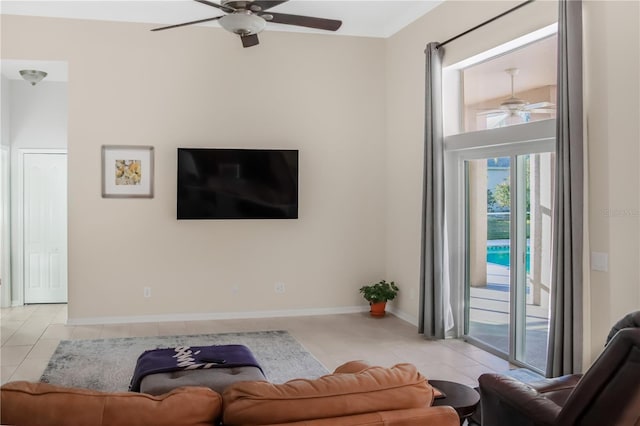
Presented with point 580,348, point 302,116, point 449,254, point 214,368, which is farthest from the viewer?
point 302,116

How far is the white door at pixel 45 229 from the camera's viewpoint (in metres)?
7.93

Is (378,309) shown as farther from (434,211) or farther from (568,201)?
(568,201)

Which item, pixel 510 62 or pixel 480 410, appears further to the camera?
pixel 510 62

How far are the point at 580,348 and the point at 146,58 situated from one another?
16.9ft

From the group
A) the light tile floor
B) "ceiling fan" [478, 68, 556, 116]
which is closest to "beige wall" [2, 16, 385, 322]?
the light tile floor

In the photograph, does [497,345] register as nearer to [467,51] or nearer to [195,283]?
[467,51]

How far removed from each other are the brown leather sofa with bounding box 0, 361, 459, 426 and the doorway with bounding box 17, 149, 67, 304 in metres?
6.80

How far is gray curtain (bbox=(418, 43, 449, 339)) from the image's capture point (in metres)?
5.89

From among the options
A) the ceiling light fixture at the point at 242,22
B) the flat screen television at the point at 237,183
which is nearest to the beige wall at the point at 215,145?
the flat screen television at the point at 237,183

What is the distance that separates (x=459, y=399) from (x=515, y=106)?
298 cm

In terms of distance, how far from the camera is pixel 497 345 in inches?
215

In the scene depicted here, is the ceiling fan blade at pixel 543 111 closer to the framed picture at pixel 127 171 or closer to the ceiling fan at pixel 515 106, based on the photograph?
the ceiling fan at pixel 515 106

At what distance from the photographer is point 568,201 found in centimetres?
411

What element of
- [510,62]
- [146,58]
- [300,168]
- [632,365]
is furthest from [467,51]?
[632,365]
